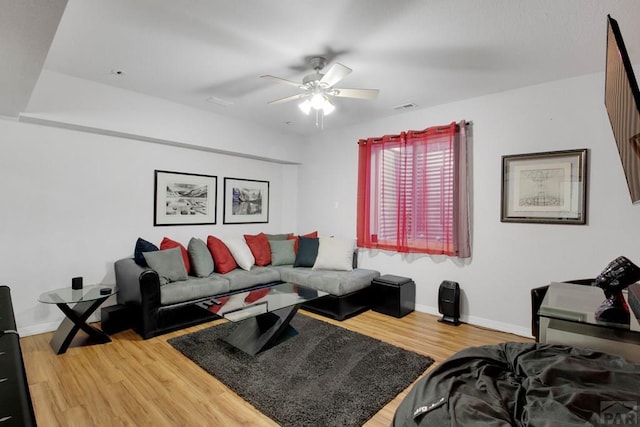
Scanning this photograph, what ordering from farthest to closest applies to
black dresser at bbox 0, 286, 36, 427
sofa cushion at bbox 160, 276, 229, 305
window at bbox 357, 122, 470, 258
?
window at bbox 357, 122, 470, 258 → sofa cushion at bbox 160, 276, 229, 305 → black dresser at bbox 0, 286, 36, 427

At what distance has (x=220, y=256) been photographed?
4285 mm

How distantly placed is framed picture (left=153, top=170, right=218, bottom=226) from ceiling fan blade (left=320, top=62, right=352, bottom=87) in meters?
2.63

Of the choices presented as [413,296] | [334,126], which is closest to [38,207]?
[334,126]

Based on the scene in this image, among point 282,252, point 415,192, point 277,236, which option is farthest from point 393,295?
point 277,236

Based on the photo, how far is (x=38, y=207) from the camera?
329 cm

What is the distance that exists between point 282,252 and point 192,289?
1.67 m

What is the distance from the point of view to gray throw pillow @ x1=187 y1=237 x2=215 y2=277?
4020mm

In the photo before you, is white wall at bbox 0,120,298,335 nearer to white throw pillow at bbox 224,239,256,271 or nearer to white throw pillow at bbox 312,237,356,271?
white throw pillow at bbox 224,239,256,271

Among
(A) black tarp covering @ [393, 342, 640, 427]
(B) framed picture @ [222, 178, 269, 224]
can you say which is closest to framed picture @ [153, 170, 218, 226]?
(B) framed picture @ [222, 178, 269, 224]

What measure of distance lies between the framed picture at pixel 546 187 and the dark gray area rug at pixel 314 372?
1998 mm

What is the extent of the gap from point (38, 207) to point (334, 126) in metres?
3.98

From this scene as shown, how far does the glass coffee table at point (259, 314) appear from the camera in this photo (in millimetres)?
2928

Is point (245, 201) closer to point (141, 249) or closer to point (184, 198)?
point (184, 198)

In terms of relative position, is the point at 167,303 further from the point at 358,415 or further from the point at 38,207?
the point at 358,415
